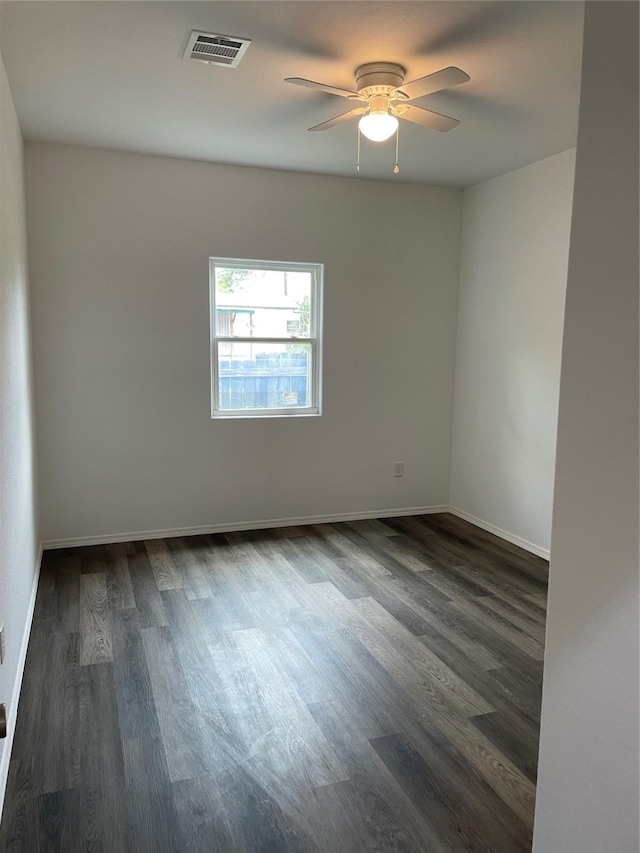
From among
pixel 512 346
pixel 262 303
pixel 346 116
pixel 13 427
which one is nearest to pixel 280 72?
pixel 346 116

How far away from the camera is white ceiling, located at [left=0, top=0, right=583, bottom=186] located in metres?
2.33

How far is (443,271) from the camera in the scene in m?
5.23

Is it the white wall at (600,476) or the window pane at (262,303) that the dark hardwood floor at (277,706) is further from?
the window pane at (262,303)

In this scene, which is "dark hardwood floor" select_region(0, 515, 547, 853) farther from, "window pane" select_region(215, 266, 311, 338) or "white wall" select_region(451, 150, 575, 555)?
"window pane" select_region(215, 266, 311, 338)

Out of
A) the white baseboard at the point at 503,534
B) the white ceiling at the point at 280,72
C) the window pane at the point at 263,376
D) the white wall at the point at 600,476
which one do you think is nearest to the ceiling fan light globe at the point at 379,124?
the white ceiling at the point at 280,72

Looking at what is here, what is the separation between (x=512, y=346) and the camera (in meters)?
4.68

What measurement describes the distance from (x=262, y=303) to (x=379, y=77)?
2.24 metres

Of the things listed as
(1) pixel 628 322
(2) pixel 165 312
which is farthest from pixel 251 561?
(1) pixel 628 322

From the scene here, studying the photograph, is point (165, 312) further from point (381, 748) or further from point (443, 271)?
point (381, 748)

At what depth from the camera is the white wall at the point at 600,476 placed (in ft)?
3.82

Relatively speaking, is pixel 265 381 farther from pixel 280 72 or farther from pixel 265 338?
pixel 280 72

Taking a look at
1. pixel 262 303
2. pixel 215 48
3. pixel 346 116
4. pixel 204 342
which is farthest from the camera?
pixel 262 303

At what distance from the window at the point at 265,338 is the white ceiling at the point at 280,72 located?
0.90 metres

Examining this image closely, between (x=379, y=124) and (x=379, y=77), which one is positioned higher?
(x=379, y=77)
